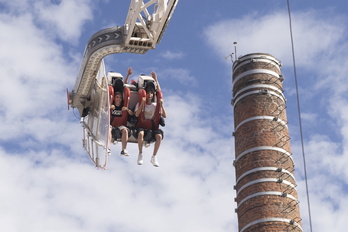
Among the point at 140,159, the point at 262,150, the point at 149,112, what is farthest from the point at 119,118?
the point at 262,150

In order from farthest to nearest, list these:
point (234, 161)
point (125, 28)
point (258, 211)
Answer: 1. point (234, 161)
2. point (258, 211)
3. point (125, 28)

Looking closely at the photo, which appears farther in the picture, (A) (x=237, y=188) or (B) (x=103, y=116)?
(A) (x=237, y=188)

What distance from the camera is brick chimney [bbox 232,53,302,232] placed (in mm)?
40469

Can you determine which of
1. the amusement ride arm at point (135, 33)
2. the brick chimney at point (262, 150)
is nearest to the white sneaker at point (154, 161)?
the amusement ride arm at point (135, 33)

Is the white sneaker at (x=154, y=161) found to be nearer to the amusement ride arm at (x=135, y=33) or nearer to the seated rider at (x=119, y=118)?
the seated rider at (x=119, y=118)

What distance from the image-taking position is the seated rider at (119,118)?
2964 cm

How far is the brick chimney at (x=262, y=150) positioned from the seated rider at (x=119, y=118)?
12.4 m

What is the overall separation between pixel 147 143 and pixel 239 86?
1556 cm

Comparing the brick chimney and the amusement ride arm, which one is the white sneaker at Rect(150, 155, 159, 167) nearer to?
the amusement ride arm

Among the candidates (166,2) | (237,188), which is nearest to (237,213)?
(237,188)

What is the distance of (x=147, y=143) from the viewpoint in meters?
30.3

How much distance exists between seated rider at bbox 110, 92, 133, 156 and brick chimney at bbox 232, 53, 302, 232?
12428 mm

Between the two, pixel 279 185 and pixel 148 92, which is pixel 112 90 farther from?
pixel 279 185

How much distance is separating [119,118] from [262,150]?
45.3 ft
